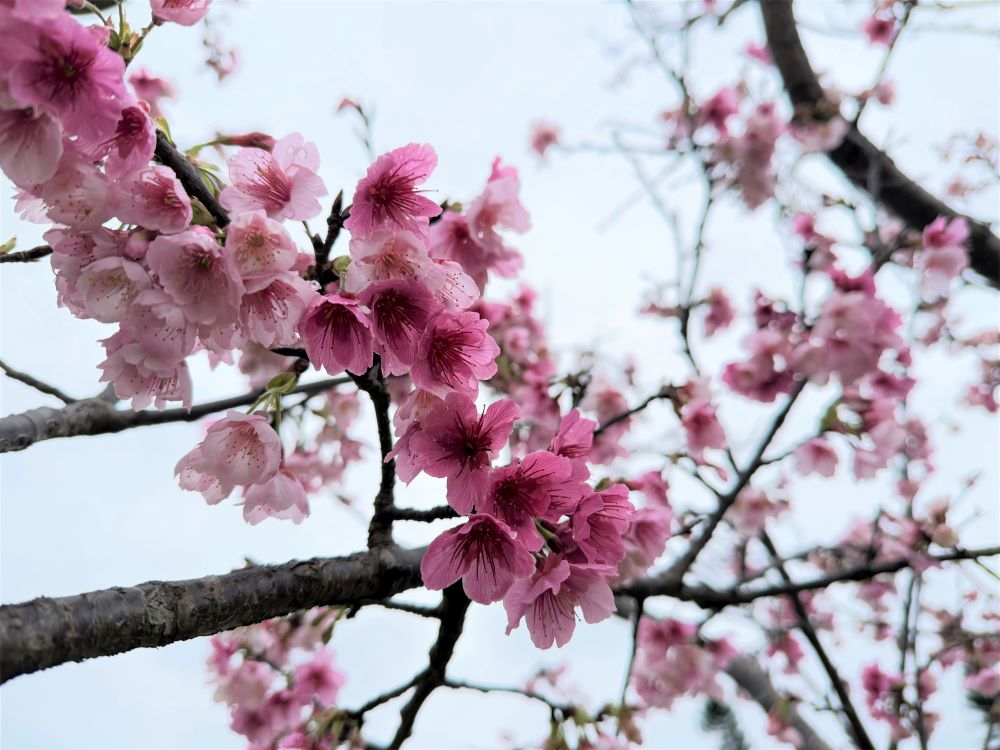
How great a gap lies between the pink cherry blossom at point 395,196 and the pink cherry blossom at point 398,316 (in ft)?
0.33

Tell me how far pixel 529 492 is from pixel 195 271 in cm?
49

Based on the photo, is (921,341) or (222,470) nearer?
(222,470)

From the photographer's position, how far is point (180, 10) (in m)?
0.95

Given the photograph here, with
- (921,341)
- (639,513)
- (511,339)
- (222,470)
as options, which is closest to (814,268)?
(511,339)

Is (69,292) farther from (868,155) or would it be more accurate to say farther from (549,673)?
(868,155)

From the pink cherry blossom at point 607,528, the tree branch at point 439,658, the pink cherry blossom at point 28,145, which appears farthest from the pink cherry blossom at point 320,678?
the pink cherry blossom at point 28,145

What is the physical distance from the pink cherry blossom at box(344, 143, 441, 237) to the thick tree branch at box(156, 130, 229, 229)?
0.58 feet

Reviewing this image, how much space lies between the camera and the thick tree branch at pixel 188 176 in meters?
0.85

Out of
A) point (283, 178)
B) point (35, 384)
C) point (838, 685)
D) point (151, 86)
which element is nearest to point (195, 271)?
point (283, 178)

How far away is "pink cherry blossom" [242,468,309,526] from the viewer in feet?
3.55

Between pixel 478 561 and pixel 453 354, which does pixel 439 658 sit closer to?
pixel 478 561

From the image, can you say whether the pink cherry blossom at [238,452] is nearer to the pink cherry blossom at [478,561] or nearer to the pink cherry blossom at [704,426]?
the pink cherry blossom at [478,561]

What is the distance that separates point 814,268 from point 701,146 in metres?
0.78

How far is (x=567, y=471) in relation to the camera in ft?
2.79
